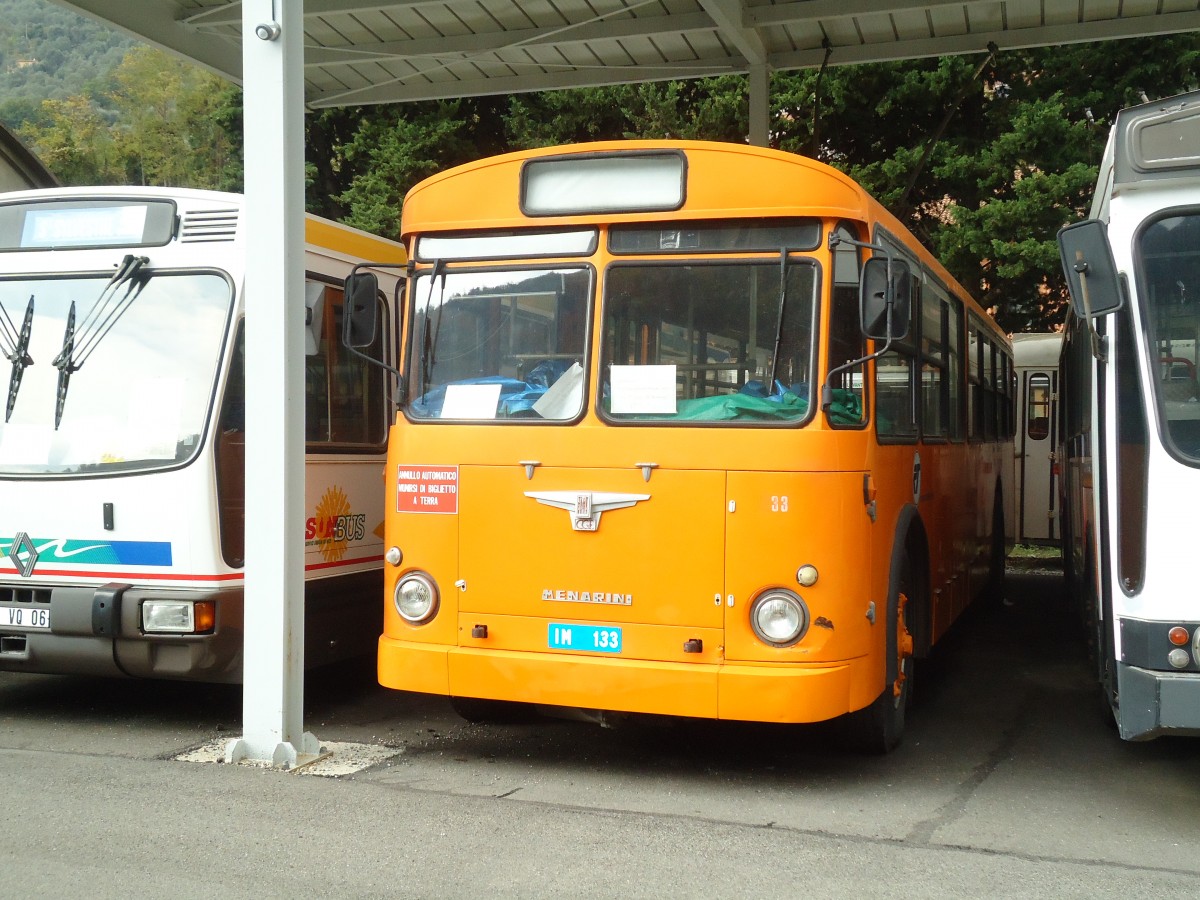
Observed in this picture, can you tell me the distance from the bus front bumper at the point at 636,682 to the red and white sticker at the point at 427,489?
66 cm

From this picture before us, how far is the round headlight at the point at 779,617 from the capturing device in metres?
6.17

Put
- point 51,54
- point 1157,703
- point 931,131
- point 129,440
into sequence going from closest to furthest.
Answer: point 1157,703, point 129,440, point 931,131, point 51,54

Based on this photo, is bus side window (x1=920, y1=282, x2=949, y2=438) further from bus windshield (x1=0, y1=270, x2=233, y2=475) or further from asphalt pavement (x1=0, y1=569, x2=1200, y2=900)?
bus windshield (x1=0, y1=270, x2=233, y2=475)

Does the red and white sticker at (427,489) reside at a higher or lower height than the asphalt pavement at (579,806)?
higher

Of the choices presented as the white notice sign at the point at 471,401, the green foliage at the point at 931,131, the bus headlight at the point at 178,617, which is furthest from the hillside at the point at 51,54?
the white notice sign at the point at 471,401

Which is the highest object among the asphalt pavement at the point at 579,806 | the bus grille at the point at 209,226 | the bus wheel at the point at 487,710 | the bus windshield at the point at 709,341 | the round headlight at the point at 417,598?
the bus grille at the point at 209,226

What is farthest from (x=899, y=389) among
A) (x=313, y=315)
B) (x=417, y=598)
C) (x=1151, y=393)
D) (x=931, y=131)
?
(x=931, y=131)

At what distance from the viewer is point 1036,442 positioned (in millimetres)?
19188

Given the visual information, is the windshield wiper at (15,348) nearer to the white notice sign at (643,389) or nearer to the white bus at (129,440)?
the white bus at (129,440)

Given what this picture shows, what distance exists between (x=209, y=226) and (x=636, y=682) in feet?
11.6

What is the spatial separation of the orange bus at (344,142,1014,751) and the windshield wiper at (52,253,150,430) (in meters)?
1.61

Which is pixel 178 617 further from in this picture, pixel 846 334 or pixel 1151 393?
pixel 1151 393

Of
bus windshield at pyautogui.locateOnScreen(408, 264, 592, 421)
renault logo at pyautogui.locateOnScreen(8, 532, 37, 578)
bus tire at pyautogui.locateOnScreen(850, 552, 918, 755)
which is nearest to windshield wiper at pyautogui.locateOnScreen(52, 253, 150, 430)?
renault logo at pyautogui.locateOnScreen(8, 532, 37, 578)

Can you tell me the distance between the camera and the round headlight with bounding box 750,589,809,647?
6.17 metres
